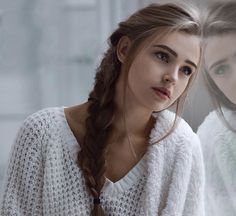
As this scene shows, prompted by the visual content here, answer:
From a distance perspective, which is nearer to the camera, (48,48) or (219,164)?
(219,164)

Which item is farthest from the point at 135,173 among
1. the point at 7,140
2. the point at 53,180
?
the point at 7,140

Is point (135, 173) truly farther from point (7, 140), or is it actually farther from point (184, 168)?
point (7, 140)

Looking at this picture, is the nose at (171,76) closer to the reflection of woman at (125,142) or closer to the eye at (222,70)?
the reflection of woman at (125,142)

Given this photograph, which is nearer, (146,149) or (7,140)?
(146,149)

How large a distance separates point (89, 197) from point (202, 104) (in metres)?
0.35

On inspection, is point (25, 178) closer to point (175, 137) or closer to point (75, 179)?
point (75, 179)

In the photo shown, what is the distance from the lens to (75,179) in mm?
958

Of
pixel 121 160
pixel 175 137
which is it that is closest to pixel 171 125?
pixel 175 137

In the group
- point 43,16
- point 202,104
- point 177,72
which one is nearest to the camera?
point 177,72

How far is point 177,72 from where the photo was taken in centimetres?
90

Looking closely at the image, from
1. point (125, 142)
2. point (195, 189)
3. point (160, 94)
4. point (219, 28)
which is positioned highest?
point (219, 28)

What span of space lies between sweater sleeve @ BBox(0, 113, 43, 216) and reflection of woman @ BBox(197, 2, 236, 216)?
38cm

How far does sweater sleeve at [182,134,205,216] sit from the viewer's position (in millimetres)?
1027

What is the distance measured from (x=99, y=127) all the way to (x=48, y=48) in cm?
42
